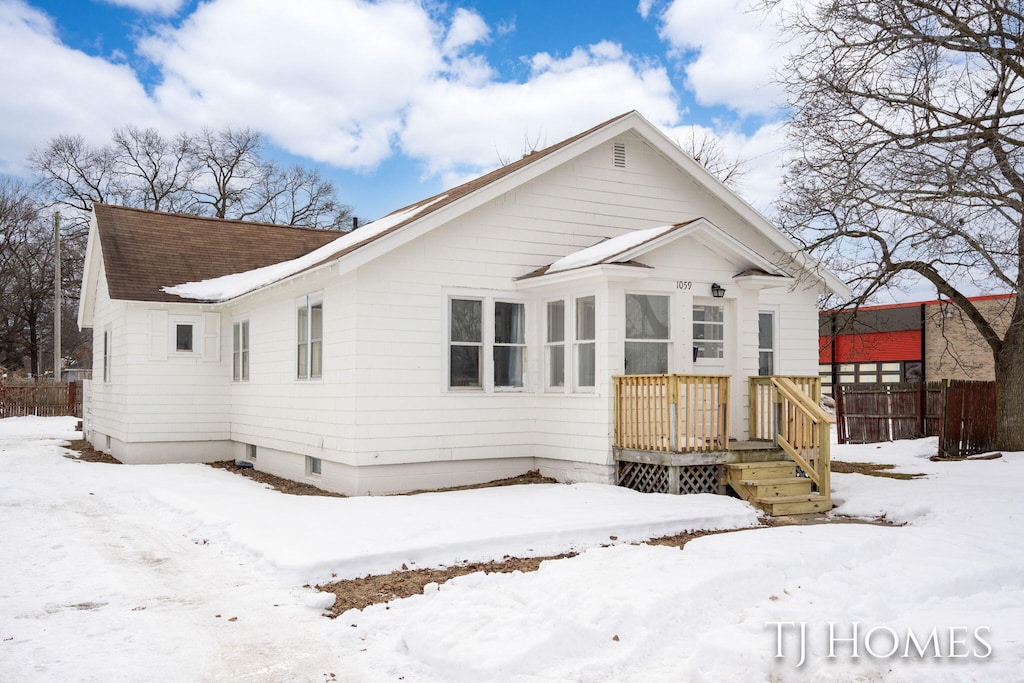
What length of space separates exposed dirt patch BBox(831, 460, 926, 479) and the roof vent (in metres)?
6.63

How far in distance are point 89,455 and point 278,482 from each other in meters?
7.43

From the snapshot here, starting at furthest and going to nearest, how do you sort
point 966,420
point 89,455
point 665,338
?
point 89,455, point 966,420, point 665,338

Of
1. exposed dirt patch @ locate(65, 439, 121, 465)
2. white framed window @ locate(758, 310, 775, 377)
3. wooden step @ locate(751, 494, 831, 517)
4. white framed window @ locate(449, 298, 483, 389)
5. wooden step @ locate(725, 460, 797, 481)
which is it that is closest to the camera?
wooden step @ locate(751, 494, 831, 517)

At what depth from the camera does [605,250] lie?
1267 centimetres

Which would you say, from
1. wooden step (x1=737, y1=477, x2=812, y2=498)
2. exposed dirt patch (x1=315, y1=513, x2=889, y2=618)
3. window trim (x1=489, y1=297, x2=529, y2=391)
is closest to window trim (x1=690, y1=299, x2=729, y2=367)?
wooden step (x1=737, y1=477, x2=812, y2=498)

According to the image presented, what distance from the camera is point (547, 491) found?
1194 cm

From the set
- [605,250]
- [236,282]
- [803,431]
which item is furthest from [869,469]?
[236,282]

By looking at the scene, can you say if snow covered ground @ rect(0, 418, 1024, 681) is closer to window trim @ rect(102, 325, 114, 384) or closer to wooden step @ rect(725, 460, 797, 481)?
wooden step @ rect(725, 460, 797, 481)

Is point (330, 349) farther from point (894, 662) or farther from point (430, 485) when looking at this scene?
point (894, 662)

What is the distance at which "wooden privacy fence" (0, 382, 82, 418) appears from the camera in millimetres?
32750

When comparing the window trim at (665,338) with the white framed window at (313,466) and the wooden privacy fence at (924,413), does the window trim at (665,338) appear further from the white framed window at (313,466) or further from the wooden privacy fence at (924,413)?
the wooden privacy fence at (924,413)

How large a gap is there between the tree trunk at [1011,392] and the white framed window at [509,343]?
33.3 ft

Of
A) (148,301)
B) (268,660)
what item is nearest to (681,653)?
(268,660)

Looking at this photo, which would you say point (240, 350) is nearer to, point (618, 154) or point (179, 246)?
point (179, 246)
